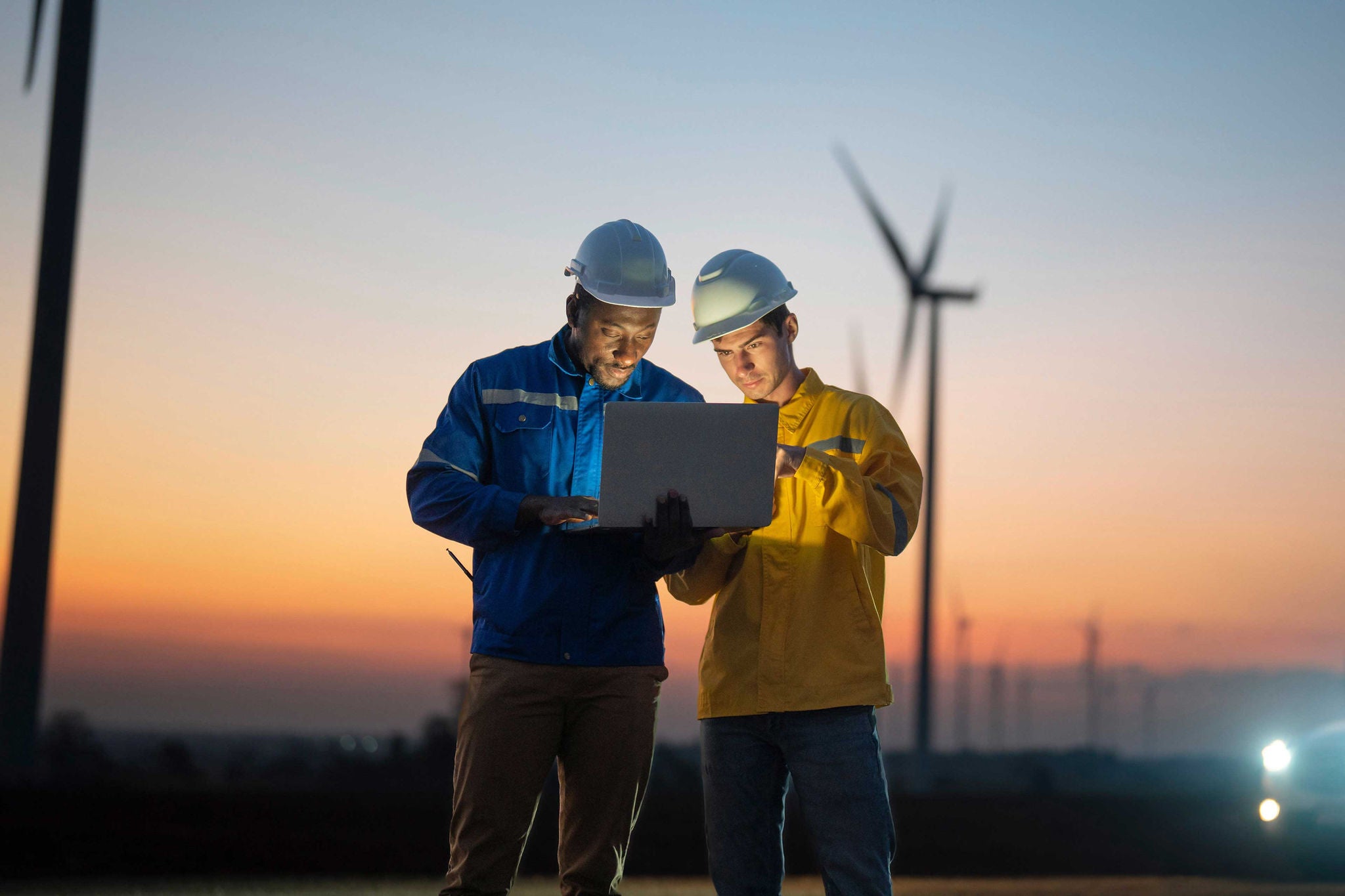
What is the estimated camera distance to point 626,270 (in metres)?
4.12

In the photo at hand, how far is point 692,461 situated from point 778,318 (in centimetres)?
90

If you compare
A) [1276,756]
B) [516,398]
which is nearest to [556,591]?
[516,398]

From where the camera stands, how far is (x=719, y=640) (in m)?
4.27

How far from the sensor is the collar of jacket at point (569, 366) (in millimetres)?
4199

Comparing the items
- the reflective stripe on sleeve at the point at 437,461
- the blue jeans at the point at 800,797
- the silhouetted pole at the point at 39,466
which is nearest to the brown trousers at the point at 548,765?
the blue jeans at the point at 800,797

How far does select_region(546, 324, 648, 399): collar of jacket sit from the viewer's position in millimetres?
4199

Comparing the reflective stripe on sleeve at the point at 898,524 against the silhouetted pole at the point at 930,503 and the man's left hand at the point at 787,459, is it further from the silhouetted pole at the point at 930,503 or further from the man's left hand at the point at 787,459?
the silhouetted pole at the point at 930,503

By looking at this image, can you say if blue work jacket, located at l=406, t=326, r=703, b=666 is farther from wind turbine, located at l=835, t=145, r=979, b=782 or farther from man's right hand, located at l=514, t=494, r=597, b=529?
wind turbine, located at l=835, t=145, r=979, b=782

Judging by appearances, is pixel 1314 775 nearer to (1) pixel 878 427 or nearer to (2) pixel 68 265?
(1) pixel 878 427

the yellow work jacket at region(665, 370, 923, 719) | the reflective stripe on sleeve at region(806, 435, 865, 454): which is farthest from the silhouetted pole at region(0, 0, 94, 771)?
the reflective stripe on sleeve at region(806, 435, 865, 454)

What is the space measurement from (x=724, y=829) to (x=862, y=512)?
1.08 m

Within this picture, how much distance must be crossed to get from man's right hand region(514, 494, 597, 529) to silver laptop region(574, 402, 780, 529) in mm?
61

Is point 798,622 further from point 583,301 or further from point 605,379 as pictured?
point 583,301

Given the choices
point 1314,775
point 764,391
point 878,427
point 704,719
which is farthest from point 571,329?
point 1314,775
